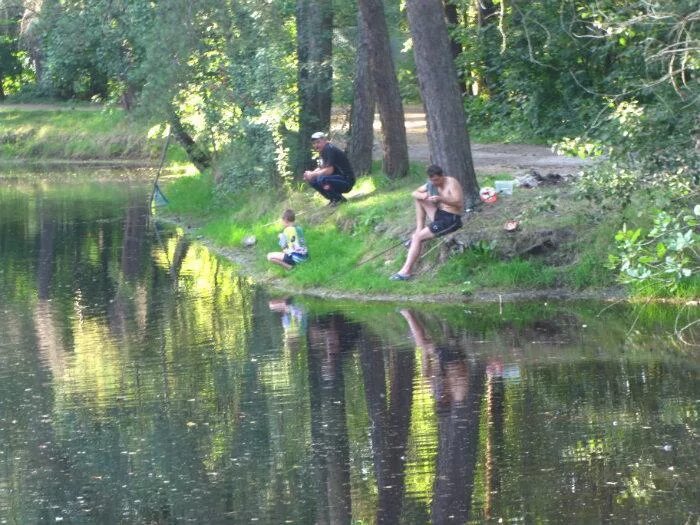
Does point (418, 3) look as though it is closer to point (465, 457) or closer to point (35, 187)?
point (465, 457)

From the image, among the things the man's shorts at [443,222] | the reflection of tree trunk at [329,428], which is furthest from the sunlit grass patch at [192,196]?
the reflection of tree trunk at [329,428]

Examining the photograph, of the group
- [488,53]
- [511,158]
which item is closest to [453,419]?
[511,158]

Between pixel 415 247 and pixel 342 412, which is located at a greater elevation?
pixel 415 247

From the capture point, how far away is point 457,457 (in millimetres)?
8930

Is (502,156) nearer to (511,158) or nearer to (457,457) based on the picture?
(511,158)

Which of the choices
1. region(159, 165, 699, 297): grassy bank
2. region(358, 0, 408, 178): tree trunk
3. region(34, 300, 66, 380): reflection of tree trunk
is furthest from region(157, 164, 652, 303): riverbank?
region(34, 300, 66, 380): reflection of tree trunk

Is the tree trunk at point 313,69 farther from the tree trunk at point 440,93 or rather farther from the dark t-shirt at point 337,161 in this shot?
the tree trunk at point 440,93

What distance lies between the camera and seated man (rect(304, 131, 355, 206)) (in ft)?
64.3

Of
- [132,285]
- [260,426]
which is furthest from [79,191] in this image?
[260,426]

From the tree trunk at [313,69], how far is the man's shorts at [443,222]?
503 centimetres

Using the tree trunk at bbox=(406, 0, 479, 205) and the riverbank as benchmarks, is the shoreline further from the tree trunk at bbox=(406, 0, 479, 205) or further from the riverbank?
the tree trunk at bbox=(406, 0, 479, 205)

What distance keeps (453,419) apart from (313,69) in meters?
12.0

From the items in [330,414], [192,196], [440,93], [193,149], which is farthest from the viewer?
[193,149]

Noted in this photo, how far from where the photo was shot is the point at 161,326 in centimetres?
1528
